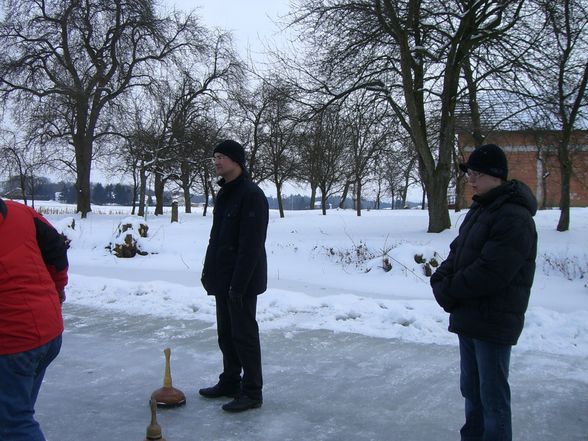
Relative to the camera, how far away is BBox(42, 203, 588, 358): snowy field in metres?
6.49

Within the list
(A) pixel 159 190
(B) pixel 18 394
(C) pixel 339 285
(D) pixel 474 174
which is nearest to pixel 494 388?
(D) pixel 474 174

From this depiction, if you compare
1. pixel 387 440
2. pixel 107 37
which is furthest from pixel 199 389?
pixel 107 37

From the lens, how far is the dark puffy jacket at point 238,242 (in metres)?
4.03

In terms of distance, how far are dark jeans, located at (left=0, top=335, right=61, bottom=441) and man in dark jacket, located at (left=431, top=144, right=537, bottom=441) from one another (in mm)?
2237

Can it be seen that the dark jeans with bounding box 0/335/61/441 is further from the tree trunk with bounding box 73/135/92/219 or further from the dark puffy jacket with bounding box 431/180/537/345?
the tree trunk with bounding box 73/135/92/219

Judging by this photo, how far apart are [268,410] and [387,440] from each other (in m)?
0.98

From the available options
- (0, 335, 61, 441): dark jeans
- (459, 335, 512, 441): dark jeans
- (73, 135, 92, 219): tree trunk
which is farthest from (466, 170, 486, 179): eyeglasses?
(73, 135, 92, 219): tree trunk

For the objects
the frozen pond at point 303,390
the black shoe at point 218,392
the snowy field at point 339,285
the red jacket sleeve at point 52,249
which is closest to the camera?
the red jacket sleeve at point 52,249

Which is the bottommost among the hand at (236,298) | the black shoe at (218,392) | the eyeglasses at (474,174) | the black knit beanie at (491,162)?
the black shoe at (218,392)

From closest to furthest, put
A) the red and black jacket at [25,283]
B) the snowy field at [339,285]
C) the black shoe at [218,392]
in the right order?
the red and black jacket at [25,283] → the black shoe at [218,392] → the snowy field at [339,285]

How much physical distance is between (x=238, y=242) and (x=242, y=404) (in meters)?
1.25

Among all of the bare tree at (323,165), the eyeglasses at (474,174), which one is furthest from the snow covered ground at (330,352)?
the bare tree at (323,165)

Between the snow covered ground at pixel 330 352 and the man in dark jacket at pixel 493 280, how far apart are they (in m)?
0.85

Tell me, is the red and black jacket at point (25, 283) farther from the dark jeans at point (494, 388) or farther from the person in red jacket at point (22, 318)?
the dark jeans at point (494, 388)
